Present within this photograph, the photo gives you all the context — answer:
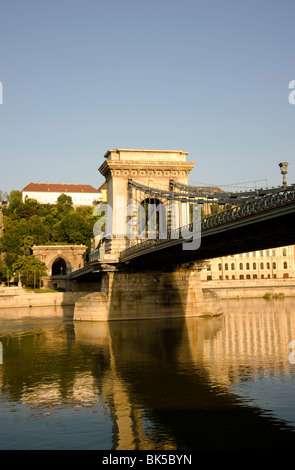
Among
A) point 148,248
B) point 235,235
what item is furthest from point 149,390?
point 148,248

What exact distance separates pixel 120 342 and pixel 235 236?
10.6 m

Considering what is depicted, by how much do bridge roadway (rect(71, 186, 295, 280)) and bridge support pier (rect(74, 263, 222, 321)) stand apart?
200 cm

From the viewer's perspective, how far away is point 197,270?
50031 mm

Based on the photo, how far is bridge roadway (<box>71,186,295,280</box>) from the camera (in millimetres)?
23609

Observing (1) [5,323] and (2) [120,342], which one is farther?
(1) [5,323]

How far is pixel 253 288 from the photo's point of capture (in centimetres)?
8225

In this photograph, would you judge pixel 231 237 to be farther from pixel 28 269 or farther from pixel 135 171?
pixel 28 269

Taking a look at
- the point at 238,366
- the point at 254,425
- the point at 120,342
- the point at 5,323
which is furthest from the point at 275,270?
the point at 254,425

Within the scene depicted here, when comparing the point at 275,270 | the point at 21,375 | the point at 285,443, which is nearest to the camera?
the point at 285,443

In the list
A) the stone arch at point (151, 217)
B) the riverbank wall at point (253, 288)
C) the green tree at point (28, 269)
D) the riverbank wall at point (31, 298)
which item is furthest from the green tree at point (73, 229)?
the stone arch at point (151, 217)

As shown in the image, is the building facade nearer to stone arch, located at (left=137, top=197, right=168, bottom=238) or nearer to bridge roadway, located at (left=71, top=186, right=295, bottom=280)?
stone arch, located at (left=137, top=197, right=168, bottom=238)

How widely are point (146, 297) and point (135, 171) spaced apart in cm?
1229

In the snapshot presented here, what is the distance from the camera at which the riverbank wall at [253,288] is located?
80831 mm
